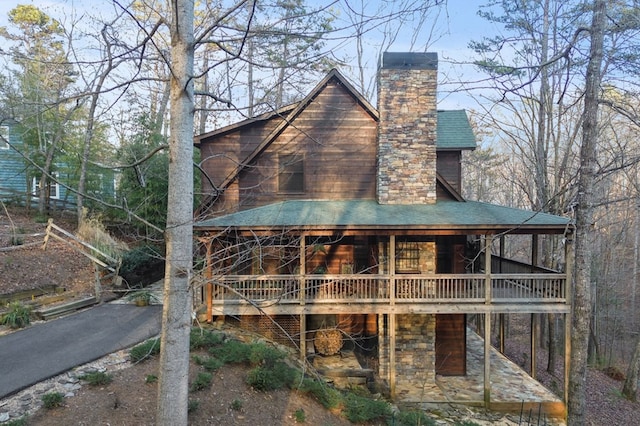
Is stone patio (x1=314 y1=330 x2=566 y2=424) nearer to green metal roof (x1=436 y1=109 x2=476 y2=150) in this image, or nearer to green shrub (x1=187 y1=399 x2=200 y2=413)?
green shrub (x1=187 y1=399 x2=200 y2=413)

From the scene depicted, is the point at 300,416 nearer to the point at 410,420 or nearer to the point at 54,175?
the point at 410,420

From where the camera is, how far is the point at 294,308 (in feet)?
34.8

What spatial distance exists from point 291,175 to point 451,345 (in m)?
7.56

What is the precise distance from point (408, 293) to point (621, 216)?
27.7 metres

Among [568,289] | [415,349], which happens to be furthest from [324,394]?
[568,289]

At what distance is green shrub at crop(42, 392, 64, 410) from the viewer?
608cm

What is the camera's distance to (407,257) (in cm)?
1195

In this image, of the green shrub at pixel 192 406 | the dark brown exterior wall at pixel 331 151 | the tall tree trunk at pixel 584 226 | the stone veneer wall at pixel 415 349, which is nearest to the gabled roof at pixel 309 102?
the dark brown exterior wall at pixel 331 151

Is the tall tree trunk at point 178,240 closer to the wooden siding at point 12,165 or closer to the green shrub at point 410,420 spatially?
the green shrub at point 410,420

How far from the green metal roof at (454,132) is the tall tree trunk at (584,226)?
5927 mm

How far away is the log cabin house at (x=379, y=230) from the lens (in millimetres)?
10406

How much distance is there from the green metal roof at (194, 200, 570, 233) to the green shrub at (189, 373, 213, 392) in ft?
10.5

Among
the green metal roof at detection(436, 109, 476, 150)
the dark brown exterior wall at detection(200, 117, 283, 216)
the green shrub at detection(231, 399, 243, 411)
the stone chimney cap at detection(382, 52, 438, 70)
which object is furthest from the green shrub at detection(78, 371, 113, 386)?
the green metal roof at detection(436, 109, 476, 150)

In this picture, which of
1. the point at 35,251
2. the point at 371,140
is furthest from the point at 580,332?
the point at 35,251
